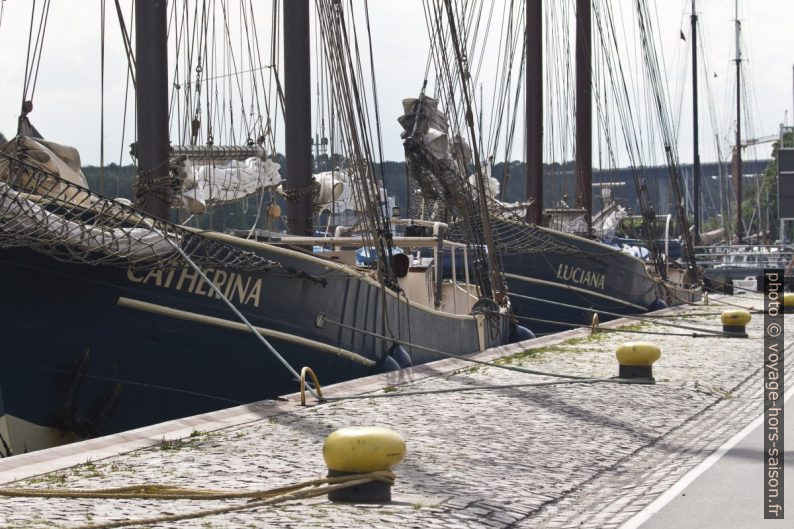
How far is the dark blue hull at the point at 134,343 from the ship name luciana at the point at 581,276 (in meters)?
12.7

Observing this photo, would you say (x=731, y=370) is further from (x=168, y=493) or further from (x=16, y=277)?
(x=168, y=493)

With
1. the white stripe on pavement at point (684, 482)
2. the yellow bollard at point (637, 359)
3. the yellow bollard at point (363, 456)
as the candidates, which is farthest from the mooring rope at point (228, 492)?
the yellow bollard at point (637, 359)

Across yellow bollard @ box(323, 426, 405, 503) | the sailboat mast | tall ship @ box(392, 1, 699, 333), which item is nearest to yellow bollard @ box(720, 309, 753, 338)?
tall ship @ box(392, 1, 699, 333)

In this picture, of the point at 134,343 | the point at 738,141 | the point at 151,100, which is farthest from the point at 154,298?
the point at 738,141

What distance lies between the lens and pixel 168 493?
7.84m

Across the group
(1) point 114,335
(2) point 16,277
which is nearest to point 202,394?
(1) point 114,335

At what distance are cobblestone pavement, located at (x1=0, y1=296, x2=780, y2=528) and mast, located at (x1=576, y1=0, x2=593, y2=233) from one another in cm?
1790

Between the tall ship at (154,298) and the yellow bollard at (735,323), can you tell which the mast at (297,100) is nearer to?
the tall ship at (154,298)

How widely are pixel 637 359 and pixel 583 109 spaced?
1928 cm

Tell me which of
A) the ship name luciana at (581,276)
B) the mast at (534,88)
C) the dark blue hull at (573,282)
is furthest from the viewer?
the mast at (534,88)

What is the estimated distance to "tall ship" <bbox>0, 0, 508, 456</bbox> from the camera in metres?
11.4

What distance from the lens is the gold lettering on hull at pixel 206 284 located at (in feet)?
40.3

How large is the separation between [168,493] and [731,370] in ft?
34.9

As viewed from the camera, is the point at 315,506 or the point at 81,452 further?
the point at 81,452
